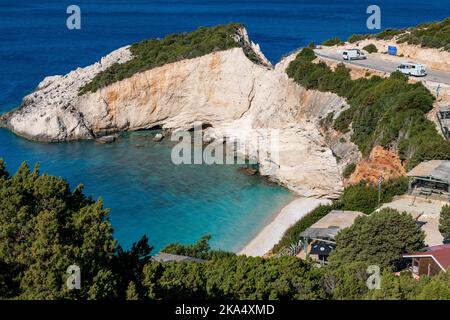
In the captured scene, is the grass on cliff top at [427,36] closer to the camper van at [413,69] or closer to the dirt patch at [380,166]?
the camper van at [413,69]

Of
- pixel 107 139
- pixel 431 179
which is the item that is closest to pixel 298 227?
pixel 431 179

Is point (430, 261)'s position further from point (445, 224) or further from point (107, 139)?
point (107, 139)

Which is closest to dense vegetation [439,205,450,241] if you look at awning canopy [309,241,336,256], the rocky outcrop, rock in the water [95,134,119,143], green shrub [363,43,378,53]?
awning canopy [309,241,336,256]

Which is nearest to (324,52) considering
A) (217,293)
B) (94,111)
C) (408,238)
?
(94,111)

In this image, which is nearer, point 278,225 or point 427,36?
point 278,225

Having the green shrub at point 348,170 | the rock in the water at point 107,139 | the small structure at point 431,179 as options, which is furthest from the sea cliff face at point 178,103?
the small structure at point 431,179

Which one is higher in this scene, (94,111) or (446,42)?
(446,42)
